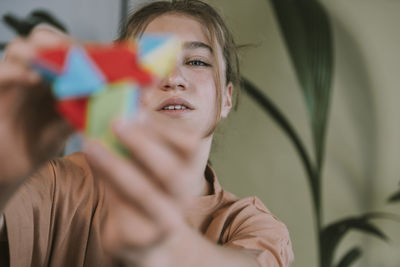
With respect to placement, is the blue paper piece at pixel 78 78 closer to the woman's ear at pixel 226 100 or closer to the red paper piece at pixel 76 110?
the red paper piece at pixel 76 110

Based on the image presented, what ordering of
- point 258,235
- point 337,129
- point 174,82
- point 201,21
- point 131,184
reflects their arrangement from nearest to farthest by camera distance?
point 131,184, point 258,235, point 174,82, point 201,21, point 337,129

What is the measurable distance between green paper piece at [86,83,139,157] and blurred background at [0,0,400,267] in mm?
940

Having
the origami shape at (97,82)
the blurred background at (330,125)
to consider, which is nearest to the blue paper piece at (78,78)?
the origami shape at (97,82)

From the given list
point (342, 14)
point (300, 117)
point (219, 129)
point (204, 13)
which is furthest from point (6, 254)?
point (342, 14)

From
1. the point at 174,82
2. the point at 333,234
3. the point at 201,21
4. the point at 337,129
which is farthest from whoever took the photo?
the point at 337,129

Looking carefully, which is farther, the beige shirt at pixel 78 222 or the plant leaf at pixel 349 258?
the plant leaf at pixel 349 258

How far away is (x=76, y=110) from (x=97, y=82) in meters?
0.02

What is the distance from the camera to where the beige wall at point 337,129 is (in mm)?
1142

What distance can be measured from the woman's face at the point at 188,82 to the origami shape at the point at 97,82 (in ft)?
1.29

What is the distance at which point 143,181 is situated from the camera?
231 millimetres

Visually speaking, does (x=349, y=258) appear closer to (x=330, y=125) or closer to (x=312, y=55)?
(x=330, y=125)

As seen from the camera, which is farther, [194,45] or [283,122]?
[283,122]

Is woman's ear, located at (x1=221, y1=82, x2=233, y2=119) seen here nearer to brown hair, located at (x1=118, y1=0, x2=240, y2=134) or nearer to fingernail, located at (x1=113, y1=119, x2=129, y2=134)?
brown hair, located at (x1=118, y1=0, x2=240, y2=134)

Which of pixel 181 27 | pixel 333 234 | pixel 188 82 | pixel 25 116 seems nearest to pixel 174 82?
pixel 188 82
